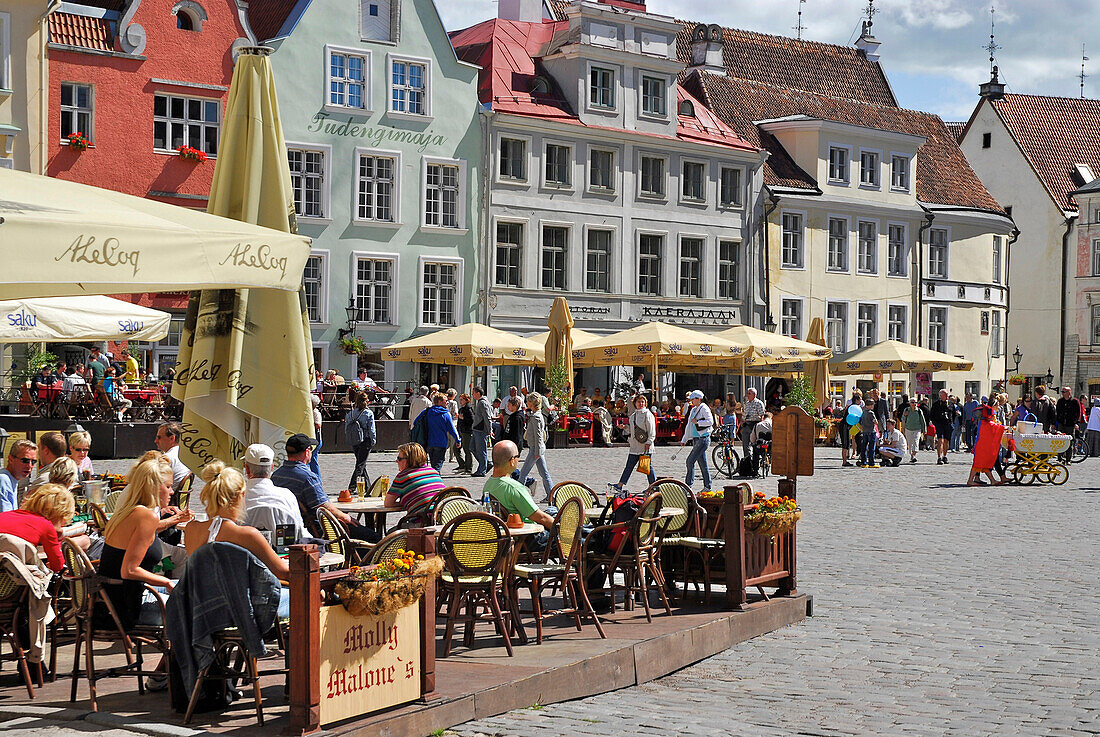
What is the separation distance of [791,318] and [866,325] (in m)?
3.73

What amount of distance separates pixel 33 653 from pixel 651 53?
37543 millimetres

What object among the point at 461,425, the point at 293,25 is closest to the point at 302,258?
the point at 461,425

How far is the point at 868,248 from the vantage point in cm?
4925

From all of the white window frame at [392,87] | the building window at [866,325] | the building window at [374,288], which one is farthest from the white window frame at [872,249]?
the building window at [374,288]

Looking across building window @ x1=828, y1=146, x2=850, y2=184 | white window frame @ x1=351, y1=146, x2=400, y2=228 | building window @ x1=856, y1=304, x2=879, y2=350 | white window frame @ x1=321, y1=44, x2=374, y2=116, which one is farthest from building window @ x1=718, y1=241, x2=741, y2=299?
white window frame @ x1=321, y1=44, x2=374, y2=116

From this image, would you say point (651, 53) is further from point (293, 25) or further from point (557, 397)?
point (557, 397)

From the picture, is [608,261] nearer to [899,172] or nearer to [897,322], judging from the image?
[897,322]

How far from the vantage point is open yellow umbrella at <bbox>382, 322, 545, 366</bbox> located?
3162cm

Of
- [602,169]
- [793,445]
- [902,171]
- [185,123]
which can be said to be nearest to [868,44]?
[902,171]

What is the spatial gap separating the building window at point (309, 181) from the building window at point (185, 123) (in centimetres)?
209

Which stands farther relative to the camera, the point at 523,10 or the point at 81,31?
the point at 523,10

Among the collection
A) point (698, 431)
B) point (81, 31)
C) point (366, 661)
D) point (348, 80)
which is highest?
point (81, 31)

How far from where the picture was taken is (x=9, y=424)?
84.1ft

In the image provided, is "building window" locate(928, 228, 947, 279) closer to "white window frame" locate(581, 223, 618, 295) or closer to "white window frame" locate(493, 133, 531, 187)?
"white window frame" locate(581, 223, 618, 295)
